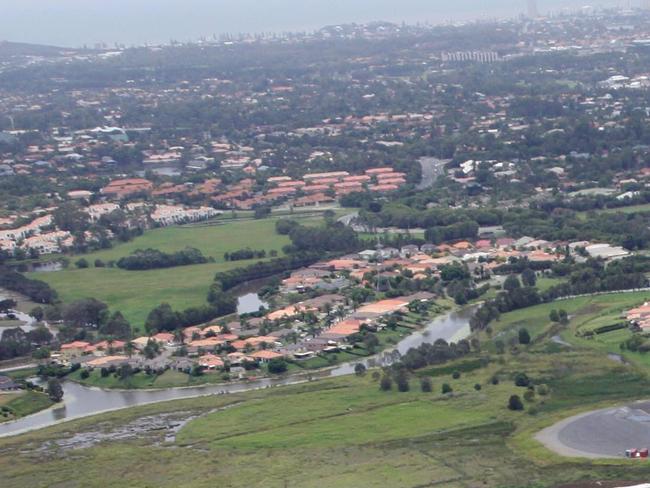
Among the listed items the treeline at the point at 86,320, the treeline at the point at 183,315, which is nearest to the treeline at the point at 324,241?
the treeline at the point at 183,315

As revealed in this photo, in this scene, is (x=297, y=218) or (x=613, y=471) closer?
(x=613, y=471)

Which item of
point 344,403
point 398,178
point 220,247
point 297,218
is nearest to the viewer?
point 344,403

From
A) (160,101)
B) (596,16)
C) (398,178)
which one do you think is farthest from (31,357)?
(596,16)

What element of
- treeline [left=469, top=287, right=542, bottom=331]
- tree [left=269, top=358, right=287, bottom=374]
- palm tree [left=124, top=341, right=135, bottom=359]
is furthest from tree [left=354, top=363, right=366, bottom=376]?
palm tree [left=124, top=341, right=135, bottom=359]

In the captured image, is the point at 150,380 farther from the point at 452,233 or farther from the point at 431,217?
the point at 431,217

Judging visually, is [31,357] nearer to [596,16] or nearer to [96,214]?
[96,214]

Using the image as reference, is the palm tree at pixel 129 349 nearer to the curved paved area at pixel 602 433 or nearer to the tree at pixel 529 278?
the tree at pixel 529 278
